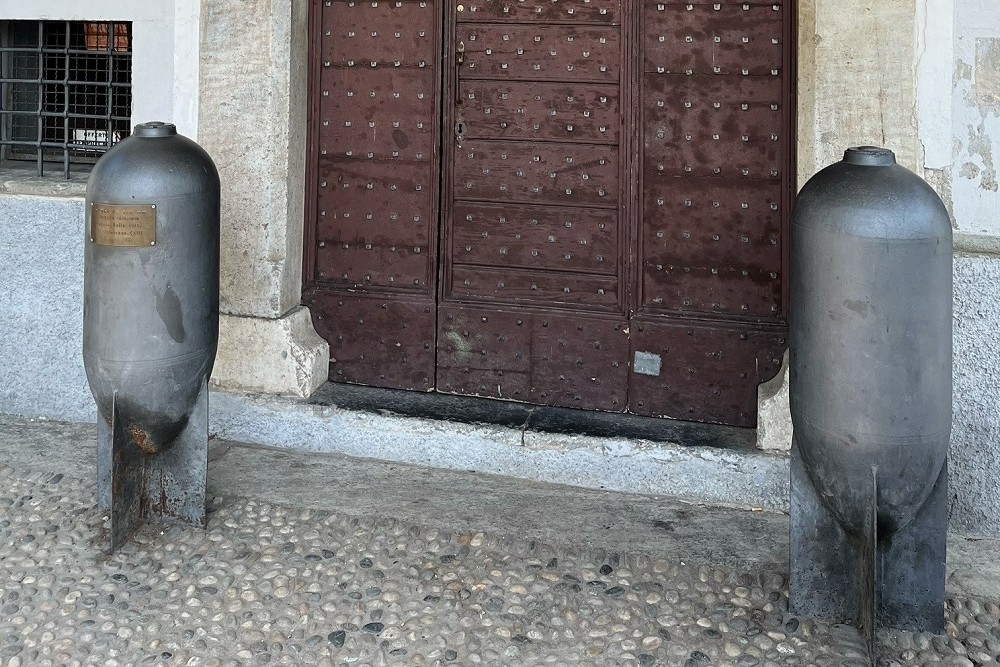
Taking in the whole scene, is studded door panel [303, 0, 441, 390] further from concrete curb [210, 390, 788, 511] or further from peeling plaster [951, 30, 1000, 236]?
peeling plaster [951, 30, 1000, 236]

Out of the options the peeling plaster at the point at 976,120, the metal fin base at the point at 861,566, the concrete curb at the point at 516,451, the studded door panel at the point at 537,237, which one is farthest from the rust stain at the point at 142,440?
the peeling plaster at the point at 976,120

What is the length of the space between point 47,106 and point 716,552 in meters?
3.51

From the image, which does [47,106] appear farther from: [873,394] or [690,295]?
[873,394]

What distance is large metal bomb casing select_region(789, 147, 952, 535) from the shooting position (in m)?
2.79

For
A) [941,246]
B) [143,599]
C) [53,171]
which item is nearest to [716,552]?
[941,246]

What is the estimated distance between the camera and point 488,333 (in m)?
4.62

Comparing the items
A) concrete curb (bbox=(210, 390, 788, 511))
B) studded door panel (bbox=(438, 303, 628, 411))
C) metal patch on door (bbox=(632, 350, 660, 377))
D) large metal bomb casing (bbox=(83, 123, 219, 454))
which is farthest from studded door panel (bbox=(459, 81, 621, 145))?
large metal bomb casing (bbox=(83, 123, 219, 454))

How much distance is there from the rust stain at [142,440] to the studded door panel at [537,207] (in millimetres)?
1398

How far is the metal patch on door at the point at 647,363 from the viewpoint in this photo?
14.5 ft

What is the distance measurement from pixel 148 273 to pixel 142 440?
0.56m

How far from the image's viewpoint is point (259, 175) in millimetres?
4434

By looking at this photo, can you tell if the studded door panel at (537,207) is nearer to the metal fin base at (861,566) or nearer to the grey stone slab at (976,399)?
the grey stone slab at (976,399)

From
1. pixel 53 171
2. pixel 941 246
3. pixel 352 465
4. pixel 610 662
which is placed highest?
pixel 53 171

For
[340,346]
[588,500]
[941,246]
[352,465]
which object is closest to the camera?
[941,246]
